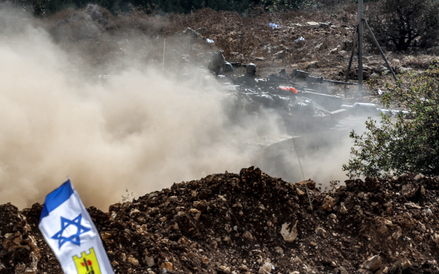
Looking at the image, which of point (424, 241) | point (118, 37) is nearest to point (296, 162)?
point (424, 241)

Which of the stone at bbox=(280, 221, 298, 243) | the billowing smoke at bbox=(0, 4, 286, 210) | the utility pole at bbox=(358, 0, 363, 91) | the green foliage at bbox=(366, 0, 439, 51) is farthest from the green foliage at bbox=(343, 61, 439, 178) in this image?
the green foliage at bbox=(366, 0, 439, 51)

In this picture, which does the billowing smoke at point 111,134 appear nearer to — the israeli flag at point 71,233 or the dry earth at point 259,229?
the dry earth at point 259,229

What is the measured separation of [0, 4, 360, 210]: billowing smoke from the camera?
8797mm

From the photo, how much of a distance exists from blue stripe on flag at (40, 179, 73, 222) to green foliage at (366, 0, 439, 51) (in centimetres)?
2042

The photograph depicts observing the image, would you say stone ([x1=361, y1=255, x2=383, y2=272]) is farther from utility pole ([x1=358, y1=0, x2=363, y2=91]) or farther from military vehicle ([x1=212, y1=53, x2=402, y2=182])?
utility pole ([x1=358, y1=0, x2=363, y2=91])

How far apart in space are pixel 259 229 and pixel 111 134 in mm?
6464

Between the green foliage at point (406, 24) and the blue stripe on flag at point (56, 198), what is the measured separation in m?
20.4

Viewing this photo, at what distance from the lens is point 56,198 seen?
322cm

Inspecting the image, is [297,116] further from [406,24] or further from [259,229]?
[406,24]

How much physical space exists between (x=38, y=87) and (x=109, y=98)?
7.50 feet

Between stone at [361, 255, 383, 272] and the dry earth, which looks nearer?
the dry earth

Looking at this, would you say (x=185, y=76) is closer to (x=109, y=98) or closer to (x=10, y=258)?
(x=109, y=98)

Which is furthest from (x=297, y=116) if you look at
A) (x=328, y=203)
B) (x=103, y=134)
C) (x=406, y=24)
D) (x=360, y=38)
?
(x=406, y=24)

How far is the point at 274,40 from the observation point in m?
23.1
